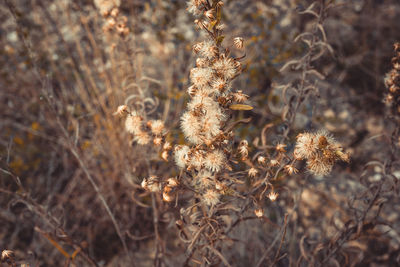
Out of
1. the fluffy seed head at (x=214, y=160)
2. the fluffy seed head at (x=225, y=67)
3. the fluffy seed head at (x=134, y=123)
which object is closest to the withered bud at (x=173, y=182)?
the fluffy seed head at (x=214, y=160)

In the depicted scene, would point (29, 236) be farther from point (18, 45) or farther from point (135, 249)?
point (18, 45)

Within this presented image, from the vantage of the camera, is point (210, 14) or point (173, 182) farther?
point (173, 182)

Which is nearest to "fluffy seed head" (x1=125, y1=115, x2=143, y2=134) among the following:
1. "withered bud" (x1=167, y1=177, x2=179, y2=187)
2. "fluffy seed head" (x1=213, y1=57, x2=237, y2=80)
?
"withered bud" (x1=167, y1=177, x2=179, y2=187)

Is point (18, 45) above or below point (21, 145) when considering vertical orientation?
above

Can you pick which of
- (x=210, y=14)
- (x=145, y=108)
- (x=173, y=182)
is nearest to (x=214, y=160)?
(x=173, y=182)

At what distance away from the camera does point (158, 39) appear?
279 cm

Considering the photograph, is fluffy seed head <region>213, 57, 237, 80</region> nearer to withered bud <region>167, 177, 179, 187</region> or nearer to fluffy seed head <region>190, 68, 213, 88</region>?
fluffy seed head <region>190, 68, 213, 88</region>

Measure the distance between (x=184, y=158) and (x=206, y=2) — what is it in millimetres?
475

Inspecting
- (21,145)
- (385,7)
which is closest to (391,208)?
(385,7)

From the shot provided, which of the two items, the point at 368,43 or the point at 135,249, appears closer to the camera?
the point at 135,249

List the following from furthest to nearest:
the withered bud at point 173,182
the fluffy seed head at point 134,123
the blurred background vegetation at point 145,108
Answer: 1. the blurred background vegetation at point 145,108
2. the fluffy seed head at point 134,123
3. the withered bud at point 173,182

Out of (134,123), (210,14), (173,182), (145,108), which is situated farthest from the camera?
(145,108)

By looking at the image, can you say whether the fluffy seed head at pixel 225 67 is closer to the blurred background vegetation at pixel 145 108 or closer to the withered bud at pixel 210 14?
the withered bud at pixel 210 14

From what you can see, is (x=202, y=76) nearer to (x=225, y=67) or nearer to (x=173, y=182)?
(x=225, y=67)
